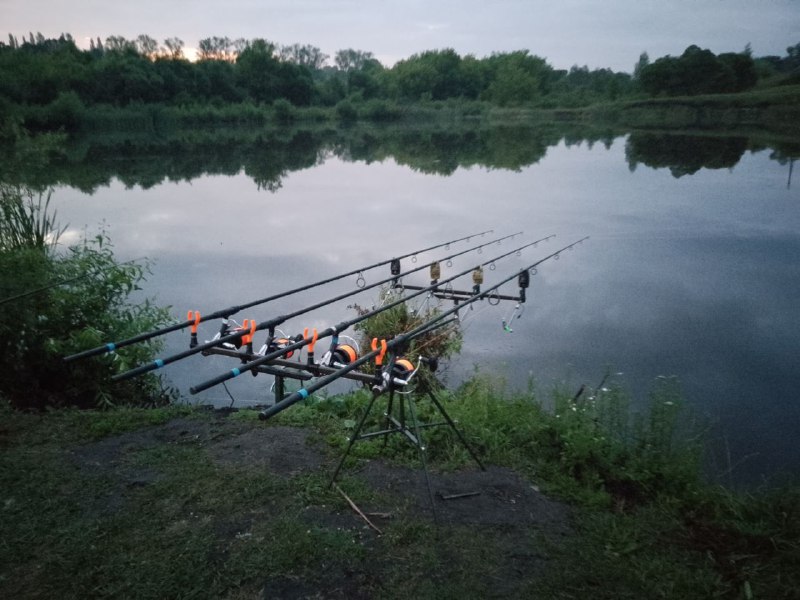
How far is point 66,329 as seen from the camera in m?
6.11

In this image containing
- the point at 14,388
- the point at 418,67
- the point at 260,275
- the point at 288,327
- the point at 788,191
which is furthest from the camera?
the point at 418,67

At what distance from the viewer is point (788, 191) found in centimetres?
1991

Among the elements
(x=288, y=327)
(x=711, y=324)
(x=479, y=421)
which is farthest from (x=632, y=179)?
(x=479, y=421)

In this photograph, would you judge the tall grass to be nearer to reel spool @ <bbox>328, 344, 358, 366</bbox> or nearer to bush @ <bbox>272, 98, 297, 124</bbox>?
reel spool @ <bbox>328, 344, 358, 366</bbox>

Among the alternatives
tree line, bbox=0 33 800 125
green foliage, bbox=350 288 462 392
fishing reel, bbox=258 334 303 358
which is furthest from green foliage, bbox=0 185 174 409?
tree line, bbox=0 33 800 125

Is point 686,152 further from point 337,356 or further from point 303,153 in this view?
point 337,356

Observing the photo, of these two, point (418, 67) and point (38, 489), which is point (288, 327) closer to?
point (38, 489)

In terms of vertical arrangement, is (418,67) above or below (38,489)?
above

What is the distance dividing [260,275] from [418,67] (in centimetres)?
8755

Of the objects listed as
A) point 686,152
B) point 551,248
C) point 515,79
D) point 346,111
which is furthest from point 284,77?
point 551,248

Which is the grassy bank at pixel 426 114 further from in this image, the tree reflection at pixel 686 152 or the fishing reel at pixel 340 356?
the fishing reel at pixel 340 356

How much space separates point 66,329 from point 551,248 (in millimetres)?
10570

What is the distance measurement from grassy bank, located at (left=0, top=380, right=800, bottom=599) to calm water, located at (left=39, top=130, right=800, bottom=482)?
1.78m

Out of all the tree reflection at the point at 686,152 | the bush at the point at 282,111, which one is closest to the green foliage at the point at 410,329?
the tree reflection at the point at 686,152
